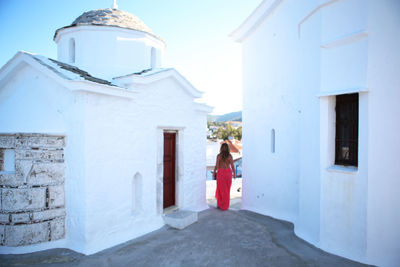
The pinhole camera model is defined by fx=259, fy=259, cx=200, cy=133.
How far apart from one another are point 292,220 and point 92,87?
5609mm

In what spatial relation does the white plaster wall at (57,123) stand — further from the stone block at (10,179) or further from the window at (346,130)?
the window at (346,130)

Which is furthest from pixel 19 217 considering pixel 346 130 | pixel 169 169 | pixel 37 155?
pixel 346 130

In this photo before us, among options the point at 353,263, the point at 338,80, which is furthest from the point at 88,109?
the point at 353,263

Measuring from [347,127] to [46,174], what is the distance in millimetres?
A: 5555

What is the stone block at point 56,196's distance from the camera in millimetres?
4695

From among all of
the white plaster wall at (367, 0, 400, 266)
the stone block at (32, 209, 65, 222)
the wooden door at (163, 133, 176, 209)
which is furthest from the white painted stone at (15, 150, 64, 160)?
the white plaster wall at (367, 0, 400, 266)

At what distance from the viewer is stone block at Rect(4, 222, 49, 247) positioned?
4523 mm

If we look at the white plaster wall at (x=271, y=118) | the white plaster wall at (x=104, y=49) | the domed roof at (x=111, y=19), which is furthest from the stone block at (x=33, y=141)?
the white plaster wall at (x=271, y=118)

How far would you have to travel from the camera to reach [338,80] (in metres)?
4.65

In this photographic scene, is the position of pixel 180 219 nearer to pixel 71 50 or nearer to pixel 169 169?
pixel 169 169

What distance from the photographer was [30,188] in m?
4.56

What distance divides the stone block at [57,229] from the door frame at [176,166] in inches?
81.5

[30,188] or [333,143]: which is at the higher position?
[333,143]

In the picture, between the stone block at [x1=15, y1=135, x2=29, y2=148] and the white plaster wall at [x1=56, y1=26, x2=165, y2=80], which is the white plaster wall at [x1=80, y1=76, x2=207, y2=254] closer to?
the stone block at [x1=15, y1=135, x2=29, y2=148]
